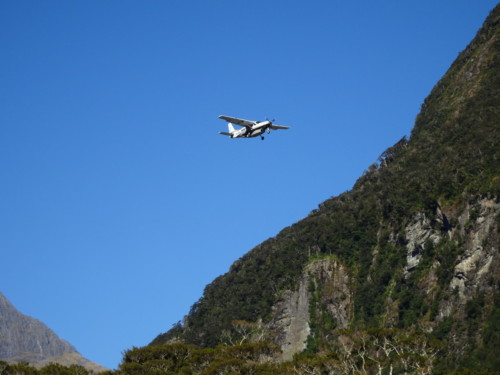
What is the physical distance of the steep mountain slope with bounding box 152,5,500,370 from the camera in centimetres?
13050

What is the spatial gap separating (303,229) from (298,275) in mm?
20147

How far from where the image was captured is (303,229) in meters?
180

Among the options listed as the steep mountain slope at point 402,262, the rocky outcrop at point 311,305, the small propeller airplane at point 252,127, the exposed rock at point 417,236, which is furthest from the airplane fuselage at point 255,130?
the exposed rock at point 417,236

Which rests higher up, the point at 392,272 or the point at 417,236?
the point at 417,236

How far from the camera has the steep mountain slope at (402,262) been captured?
130 metres

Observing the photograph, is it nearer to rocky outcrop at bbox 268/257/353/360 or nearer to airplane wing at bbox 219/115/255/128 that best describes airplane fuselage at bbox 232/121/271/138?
airplane wing at bbox 219/115/255/128

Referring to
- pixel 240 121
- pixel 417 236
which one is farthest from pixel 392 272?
pixel 240 121

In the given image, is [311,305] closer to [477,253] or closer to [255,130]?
[477,253]

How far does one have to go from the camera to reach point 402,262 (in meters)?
150

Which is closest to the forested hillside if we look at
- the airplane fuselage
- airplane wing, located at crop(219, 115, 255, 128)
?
the airplane fuselage

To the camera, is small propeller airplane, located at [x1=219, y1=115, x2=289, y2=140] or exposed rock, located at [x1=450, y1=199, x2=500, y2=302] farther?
exposed rock, located at [x1=450, y1=199, x2=500, y2=302]

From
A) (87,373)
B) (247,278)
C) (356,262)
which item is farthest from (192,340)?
(87,373)

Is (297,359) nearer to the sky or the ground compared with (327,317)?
nearer to the ground

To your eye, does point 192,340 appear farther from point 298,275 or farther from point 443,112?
point 443,112
